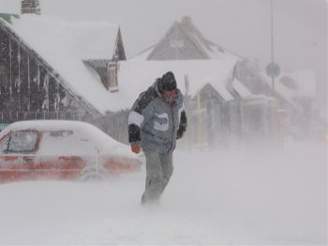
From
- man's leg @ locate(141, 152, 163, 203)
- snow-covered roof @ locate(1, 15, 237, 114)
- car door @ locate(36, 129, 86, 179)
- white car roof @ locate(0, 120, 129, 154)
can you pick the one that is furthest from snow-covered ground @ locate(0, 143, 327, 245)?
snow-covered roof @ locate(1, 15, 237, 114)

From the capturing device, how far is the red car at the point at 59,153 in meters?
12.8

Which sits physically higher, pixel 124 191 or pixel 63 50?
pixel 63 50

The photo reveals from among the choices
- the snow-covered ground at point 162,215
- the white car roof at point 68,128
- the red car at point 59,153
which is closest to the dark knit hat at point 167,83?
the snow-covered ground at point 162,215

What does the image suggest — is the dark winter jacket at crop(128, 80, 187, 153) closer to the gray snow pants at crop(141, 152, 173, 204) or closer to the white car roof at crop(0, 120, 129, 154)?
the gray snow pants at crop(141, 152, 173, 204)

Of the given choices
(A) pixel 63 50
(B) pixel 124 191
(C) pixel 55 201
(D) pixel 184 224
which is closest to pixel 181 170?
(B) pixel 124 191

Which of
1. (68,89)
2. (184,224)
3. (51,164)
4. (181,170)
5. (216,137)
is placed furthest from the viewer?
(216,137)

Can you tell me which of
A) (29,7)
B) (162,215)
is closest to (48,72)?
(29,7)

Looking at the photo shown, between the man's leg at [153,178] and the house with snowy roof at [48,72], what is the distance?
14996mm

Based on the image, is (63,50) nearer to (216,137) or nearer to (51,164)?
(51,164)

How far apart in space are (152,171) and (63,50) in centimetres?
1752

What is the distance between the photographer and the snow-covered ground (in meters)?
6.56

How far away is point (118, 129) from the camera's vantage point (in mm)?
27094

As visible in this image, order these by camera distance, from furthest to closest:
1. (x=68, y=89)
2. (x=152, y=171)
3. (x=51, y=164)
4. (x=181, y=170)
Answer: (x=68, y=89) < (x=181, y=170) < (x=51, y=164) < (x=152, y=171)

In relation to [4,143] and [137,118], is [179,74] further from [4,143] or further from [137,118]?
[137,118]
